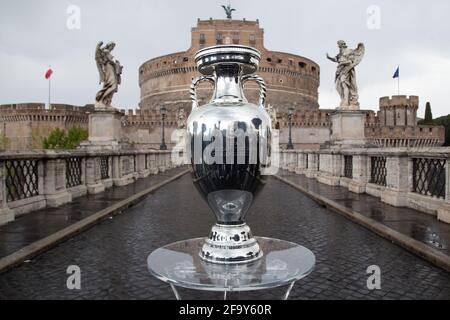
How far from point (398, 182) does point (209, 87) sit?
193 ft

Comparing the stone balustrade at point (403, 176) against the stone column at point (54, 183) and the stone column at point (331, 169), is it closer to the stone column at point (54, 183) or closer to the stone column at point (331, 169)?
the stone column at point (331, 169)

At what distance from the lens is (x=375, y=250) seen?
16.0 feet

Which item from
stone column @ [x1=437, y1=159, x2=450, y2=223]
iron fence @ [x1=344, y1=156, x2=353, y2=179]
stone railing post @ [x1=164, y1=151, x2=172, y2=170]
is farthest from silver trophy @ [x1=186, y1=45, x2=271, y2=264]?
stone railing post @ [x1=164, y1=151, x2=172, y2=170]

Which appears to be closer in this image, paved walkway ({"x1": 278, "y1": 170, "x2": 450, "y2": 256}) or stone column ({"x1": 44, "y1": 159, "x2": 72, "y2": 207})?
paved walkway ({"x1": 278, "y1": 170, "x2": 450, "y2": 256})

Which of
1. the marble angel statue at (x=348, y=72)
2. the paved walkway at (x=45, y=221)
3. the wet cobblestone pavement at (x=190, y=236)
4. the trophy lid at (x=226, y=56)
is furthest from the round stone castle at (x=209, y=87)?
the trophy lid at (x=226, y=56)

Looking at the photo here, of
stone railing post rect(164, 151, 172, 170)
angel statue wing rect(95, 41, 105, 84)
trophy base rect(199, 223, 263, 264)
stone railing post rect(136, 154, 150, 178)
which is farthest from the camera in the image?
stone railing post rect(164, 151, 172, 170)

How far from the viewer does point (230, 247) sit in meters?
3.46

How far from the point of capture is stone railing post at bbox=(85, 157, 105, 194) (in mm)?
10117

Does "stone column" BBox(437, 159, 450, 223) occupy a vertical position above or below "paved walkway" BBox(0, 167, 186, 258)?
above

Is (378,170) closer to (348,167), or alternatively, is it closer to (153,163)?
(348,167)

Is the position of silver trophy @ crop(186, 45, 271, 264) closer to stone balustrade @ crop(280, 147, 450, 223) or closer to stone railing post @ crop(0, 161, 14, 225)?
stone railing post @ crop(0, 161, 14, 225)

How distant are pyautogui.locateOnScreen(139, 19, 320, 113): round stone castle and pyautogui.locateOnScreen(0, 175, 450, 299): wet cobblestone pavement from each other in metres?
59.1

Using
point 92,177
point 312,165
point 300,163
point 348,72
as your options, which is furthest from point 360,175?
point 300,163
